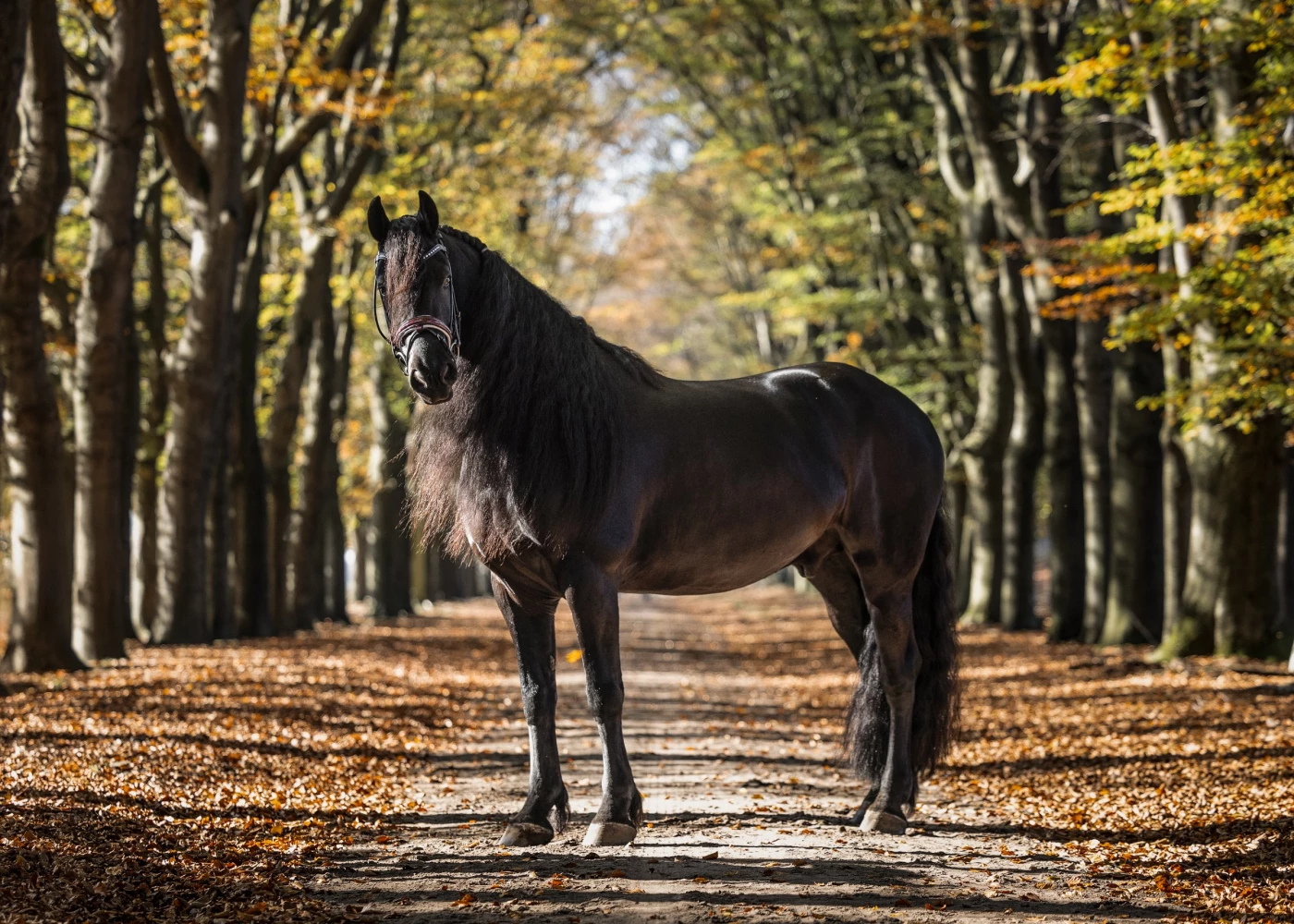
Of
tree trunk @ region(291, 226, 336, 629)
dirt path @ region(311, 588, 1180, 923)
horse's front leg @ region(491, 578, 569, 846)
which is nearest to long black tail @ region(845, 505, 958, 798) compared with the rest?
dirt path @ region(311, 588, 1180, 923)

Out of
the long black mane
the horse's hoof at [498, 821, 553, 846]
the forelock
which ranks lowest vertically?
the horse's hoof at [498, 821, 553, 846]

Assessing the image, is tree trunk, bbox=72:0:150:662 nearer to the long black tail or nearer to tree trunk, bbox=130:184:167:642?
tree trunk, bbox=130:184:167:642

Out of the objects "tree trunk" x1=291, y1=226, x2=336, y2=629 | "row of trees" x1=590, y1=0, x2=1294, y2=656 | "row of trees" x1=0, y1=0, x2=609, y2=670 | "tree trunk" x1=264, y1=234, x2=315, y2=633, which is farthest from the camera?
"tree trunk" x1=291, y1=226, x2=336, y2=629

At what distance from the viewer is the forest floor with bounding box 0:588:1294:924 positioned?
218 inches

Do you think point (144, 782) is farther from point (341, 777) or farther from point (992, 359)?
point (992, 359)

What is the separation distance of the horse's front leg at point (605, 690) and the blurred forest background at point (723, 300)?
221 inches

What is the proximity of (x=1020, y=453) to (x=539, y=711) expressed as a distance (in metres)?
16.1

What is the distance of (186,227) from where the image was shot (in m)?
25.7

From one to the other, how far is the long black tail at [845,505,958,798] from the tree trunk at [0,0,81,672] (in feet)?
26.8

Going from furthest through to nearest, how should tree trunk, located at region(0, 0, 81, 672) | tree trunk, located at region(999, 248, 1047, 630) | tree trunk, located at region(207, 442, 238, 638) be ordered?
tree trunk, located at region(999, 248, 1047, 630) → tree trunk, located at region(207, 442, 238, 638) → tree trunk, located at region(0, 0, 81, 672)

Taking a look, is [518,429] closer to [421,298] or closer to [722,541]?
[421,298]

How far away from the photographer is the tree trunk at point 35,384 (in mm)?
11812

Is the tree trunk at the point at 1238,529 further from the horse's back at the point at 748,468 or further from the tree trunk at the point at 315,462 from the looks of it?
the tree trunk at the point at 315,462

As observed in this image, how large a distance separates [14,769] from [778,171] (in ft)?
76.9
